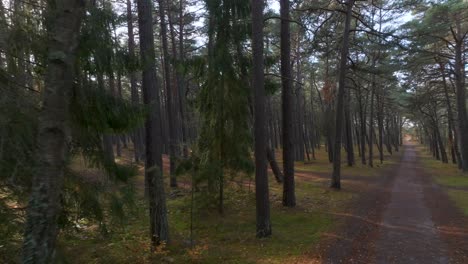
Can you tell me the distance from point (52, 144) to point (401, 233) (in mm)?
9215

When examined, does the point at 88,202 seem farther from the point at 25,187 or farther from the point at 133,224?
the point at 133,224

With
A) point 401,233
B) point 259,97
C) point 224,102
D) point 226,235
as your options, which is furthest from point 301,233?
point 224,102

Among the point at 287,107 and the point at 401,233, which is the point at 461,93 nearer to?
the point at 287,107

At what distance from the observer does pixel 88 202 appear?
19.5ft

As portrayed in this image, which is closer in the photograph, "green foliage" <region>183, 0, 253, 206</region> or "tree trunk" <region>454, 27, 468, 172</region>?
"green foliage" <region>183, 0, 253, 206</region>

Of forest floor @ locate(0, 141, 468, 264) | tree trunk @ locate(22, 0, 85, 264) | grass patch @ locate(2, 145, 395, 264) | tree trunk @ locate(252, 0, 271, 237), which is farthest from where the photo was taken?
tree trunk @ locate(252, 0, 271, 237)

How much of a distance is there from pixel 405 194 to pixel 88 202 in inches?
581

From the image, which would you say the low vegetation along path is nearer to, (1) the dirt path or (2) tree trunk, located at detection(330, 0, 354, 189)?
(1) the dirt path

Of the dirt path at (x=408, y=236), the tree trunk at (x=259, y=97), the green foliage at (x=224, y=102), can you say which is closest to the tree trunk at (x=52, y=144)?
the tree trunk at (x=259, y=97)

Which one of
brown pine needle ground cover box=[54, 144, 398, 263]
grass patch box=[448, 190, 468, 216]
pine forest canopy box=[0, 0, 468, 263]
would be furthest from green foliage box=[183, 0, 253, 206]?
grass patch box=[448, 190, 468, 216]

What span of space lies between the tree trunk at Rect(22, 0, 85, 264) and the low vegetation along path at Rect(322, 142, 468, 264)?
626 cm

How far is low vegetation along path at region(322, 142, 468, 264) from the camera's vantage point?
8.09m

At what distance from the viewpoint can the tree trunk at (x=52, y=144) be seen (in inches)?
118

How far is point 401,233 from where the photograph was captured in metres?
9.95
